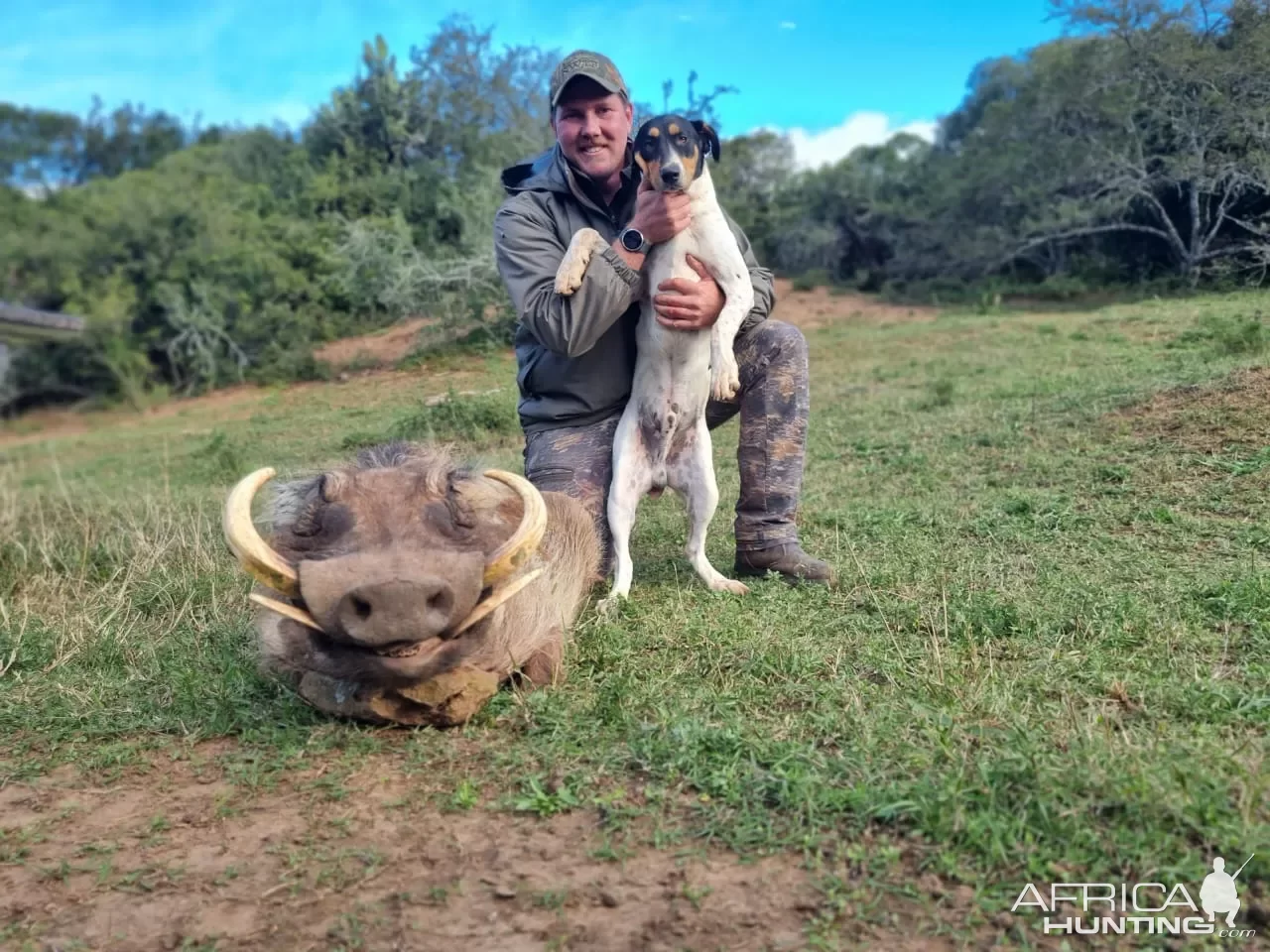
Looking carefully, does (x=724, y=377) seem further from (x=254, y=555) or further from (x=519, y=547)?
(x=254, y=555)

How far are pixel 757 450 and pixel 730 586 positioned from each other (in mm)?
615

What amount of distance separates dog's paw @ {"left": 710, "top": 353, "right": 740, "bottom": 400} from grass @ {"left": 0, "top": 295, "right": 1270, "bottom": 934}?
2.38ft

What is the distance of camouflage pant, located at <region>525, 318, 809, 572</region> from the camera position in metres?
3.74

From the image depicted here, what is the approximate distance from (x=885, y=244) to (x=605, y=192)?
17636mm

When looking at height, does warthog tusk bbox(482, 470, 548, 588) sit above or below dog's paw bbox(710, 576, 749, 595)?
above

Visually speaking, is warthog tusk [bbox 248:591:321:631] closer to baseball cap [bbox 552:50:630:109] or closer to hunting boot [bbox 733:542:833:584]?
hunting boot [bbox 733:542:833:584]

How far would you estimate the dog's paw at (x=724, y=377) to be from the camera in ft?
11.3

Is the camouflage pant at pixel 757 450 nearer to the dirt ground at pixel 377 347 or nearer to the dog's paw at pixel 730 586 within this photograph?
the dog's paw at pixel 730 586

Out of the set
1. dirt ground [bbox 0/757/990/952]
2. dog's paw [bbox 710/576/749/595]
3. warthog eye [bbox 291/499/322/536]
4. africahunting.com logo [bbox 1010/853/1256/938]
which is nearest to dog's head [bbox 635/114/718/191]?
dog's paw [bbox 710/576/749/595]

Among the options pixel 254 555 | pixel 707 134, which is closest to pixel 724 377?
pixel 707 134

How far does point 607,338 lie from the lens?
12.9 feet

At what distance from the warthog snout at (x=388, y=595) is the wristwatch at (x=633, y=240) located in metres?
1.80

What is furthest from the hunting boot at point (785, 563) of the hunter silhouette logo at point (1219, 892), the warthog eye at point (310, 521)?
the hunter silhouette logo at point (1219, 892)

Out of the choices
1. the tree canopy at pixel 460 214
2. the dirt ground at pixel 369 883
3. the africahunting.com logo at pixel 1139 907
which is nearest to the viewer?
the africahunting.com logo at pixel 1139 907
